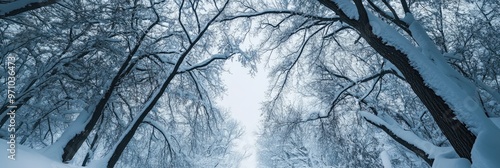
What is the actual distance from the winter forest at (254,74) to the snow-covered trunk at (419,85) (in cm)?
1

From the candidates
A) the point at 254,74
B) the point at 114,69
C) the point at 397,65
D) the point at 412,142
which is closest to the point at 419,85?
the point at 397,65

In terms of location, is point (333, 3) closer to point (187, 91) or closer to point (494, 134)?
point (494, 134)

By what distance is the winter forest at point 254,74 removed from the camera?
2.93 meters

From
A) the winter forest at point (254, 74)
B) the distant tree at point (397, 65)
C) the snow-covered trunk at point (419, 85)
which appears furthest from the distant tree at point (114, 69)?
the snow-covered trunk at point (419, 85)

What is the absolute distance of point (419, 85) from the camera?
291 cm

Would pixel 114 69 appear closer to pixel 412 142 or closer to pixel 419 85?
pixel 419 85

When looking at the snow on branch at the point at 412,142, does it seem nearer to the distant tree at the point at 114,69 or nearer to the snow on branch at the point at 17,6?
the distant tree at the point at 114,69

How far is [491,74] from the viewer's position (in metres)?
5.98

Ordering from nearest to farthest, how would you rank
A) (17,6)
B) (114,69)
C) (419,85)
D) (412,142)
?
(17,6) < (419,85) < (412,142) < (114,69)

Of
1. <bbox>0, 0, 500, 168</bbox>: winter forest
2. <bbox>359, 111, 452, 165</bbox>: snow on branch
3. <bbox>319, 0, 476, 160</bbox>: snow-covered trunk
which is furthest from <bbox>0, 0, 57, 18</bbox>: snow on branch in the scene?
<bbox>359, 111, 452, 165</bbox>: snow on branch

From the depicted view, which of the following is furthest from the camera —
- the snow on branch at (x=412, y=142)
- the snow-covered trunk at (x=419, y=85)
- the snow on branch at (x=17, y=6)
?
the snow on branch at (x=412, y=142)

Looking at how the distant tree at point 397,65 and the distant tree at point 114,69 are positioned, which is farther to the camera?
→ the distant tree at point 114,69

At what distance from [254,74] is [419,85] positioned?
14.4 feet

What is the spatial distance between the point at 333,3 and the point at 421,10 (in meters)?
3.68
